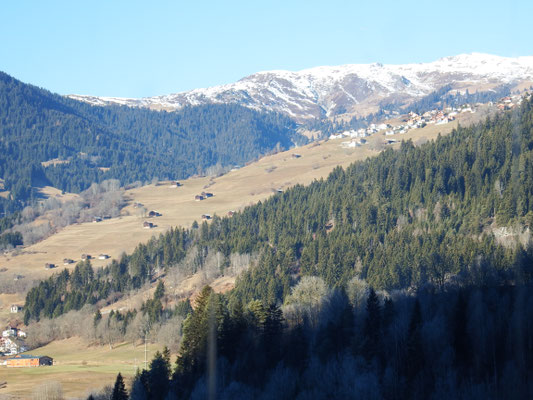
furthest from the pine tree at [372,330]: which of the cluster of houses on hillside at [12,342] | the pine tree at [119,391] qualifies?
the cluster of houses on hillside at [12,342]

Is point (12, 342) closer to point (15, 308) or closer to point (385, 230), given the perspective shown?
point (15, 308)

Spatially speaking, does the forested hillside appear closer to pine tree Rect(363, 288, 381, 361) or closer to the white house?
pine tree Rect(363, 288, 381, 361)

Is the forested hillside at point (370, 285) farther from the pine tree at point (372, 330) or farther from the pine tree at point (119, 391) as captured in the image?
the pine tree at point (119, 391)

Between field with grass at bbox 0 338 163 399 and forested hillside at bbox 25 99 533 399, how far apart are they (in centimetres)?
879

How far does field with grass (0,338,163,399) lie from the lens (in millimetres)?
79662

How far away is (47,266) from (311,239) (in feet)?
225

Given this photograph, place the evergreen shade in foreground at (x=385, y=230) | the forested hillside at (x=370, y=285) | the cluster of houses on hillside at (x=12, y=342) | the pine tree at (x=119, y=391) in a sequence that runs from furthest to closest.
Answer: the cluster of houses on hillside at (x=12, y=342), the evergreen shade in foreground at (x=385, y=230), the pine tree at (x=119, y=391), the forested hillside at (x=370, y=285)

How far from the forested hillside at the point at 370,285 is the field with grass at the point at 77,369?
8790 millimetres

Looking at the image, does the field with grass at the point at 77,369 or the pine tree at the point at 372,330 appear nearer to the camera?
the pine tree at the point at 372,330

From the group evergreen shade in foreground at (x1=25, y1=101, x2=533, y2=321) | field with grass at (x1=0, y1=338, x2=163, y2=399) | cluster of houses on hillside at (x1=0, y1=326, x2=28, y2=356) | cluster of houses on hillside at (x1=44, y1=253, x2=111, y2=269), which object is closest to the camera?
field with grass at (x1=0, y1=338, x2=163, y2=399)

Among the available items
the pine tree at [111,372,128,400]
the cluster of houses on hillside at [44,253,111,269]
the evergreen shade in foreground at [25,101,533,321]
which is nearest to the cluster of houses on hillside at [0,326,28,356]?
the evergreen shade in foreground at [25,101,533,321]

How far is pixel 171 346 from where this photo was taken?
9600 cm

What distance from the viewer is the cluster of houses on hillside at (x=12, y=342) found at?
115m

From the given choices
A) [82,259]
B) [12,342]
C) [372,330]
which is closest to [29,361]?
[12,342]
